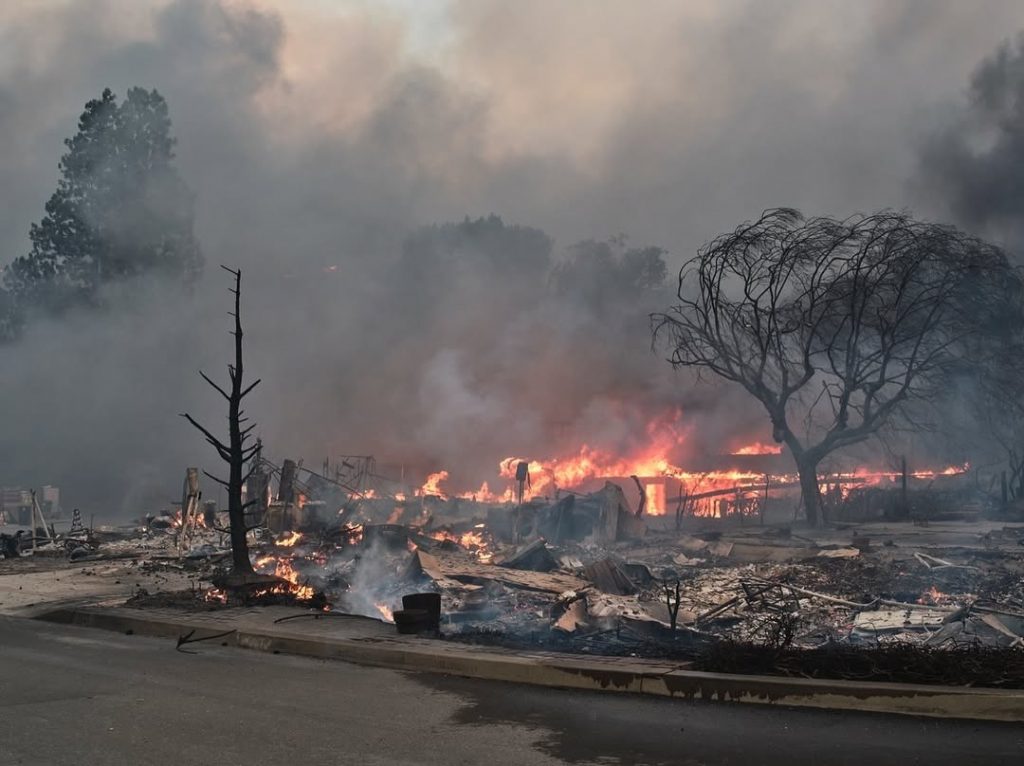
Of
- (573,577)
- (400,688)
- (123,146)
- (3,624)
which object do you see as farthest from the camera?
(123,146)

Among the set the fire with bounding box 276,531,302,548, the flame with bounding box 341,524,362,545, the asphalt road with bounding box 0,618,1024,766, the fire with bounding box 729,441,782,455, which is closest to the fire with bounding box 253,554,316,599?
the fire with bounding box 276,531,302,548

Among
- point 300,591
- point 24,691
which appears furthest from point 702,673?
point 300,591

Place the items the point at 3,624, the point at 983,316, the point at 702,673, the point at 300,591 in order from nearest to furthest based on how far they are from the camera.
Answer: the point at 702,673 → the point at 3,624 → the point at 300,591 → the point at 983,316

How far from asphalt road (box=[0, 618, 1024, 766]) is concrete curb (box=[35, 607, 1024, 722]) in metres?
0.16

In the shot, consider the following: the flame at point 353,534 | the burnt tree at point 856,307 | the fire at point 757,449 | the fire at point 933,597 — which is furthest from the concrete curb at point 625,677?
the fire at point 757,449

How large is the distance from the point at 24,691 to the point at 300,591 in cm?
599

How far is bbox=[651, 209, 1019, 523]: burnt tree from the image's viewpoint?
69.4 ft

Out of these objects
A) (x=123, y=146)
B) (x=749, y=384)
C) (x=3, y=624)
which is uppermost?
(x=123, y=146)

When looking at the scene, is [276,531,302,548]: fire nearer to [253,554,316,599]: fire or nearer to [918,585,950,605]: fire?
[253,554,316,599]: fire

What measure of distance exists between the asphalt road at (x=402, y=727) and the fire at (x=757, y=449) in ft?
102

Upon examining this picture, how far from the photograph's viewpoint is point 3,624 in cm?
1052

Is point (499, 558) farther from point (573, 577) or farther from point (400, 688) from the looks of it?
point (400, 688)

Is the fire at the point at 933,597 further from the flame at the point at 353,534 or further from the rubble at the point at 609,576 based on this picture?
the flame at the point at 353,534

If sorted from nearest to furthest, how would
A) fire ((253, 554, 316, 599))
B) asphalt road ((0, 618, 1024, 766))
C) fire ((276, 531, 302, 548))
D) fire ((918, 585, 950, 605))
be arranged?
asphalt road ((0, 618, 1024, 766))
fire ((918, 585, 950, 605))
fire ((253, 554, 316, 599))
fire ((276, 531, 302, 548))
